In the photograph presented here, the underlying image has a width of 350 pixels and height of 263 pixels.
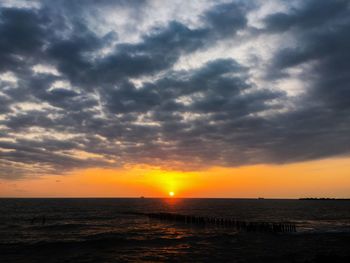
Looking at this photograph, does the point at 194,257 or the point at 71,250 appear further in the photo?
the point at 71,250

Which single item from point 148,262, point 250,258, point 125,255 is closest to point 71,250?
point 125,255

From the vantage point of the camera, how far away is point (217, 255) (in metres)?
33.5

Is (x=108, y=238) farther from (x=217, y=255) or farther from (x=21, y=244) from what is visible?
(x=217, y=255)

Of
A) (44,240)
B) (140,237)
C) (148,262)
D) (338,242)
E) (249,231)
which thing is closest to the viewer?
(148,262)

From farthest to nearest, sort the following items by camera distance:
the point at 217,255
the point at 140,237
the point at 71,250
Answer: the point at 140,237, the point at 71,250, the point at 217,255

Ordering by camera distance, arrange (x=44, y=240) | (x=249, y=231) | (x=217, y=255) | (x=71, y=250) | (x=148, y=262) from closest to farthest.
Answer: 1. (x=148, y=262)
2. (x=217, y=255)
3. (x=71, y=250)
4. (x=44, y=240)
5. (x=249, y=231)

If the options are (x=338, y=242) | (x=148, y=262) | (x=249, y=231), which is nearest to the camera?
(x=148, y=262)

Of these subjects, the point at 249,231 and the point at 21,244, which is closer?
the point at 21,244

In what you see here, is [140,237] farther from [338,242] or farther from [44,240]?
[338,242]

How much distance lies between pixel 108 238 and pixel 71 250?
30.2ft

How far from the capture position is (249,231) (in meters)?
55.8

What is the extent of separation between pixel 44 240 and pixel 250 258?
2894 cm

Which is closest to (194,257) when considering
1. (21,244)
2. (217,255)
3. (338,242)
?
(217,255)

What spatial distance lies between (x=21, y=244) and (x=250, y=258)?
28771 millimetres
